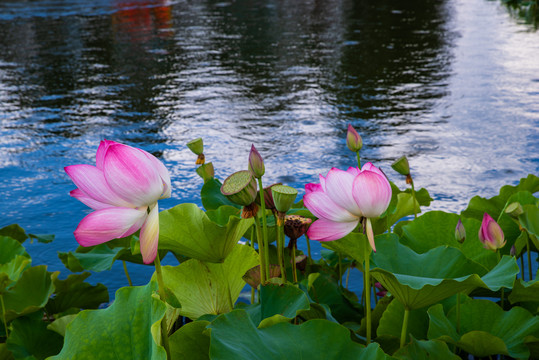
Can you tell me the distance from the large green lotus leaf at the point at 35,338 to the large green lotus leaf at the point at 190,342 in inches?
15.3

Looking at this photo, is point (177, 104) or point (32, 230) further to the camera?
point (177, 104)

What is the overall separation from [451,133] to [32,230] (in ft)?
7.63

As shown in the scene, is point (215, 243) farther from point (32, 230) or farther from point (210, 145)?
point (210, 145)

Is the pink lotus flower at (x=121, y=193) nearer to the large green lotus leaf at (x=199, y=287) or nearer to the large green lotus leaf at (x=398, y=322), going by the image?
the large green lotus leaf at (x=199, y=287)

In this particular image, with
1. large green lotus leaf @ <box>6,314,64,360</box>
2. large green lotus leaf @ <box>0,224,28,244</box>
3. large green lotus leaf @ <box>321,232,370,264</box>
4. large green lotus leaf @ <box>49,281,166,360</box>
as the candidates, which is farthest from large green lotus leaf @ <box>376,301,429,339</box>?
large green lotus leaf @ <box>0,224,28,244</box>

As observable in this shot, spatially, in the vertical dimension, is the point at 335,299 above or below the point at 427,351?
below

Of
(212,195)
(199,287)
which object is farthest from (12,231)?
(199,287)

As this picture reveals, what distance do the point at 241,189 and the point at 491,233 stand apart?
1.55 feet

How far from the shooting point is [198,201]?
2592 mm

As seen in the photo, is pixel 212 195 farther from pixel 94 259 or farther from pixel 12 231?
pixel 12 231

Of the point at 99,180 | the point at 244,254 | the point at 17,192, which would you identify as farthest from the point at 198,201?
the point at 99,180

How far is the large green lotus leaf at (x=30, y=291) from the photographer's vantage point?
131cm

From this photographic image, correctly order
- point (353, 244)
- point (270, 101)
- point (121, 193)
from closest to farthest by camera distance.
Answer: point (121, 193) < point (353, 244) < point (270, 101)

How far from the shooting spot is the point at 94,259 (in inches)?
52.9
